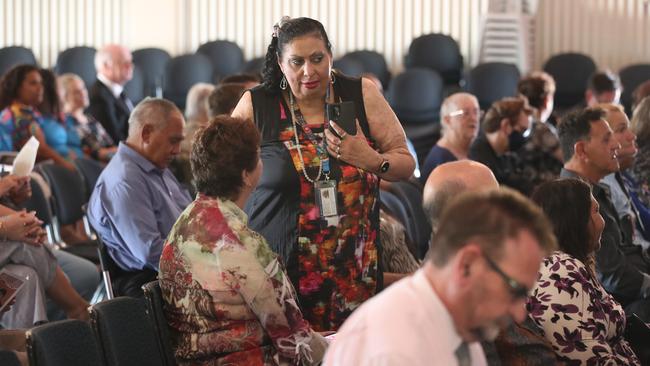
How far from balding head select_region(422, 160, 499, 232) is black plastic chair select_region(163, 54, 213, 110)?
22.7 feet

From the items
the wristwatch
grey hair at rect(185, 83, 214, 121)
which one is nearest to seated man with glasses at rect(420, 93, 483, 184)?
grey hair at rect(185, 83, 214, 121)

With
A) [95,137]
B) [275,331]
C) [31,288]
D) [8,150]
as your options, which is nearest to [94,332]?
[275,331]

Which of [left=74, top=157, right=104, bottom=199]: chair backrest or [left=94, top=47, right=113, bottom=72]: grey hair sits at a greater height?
[left=94, top=47, right=113, bottom=72]: grey hair

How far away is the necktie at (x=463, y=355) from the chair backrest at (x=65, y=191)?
4283 mm

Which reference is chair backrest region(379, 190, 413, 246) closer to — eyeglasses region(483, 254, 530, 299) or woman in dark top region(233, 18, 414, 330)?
woman in dark top region(233, 18, 414, 330)

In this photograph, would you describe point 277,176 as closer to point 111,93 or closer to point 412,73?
point 111,93

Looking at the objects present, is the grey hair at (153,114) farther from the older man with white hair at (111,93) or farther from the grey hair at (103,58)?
the grey hair at (103,58)

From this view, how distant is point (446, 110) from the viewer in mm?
6641

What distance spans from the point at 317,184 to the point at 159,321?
2.53ft

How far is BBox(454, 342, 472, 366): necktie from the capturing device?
1.75 meters

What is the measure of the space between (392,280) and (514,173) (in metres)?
3.19

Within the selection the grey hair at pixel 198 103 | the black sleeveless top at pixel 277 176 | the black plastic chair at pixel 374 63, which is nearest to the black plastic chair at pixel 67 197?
the grey hair at pixel 198 103

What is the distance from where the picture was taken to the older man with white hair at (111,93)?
26.5 feet

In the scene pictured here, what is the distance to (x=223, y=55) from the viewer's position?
413 inches
